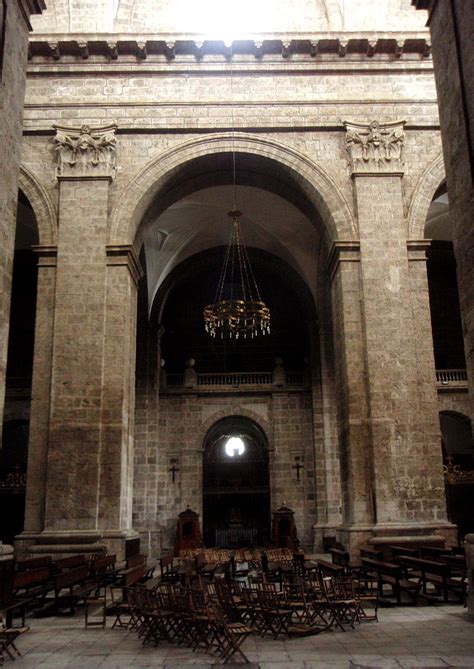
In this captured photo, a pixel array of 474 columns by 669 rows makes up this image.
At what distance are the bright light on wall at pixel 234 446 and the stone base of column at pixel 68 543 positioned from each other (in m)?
10.9

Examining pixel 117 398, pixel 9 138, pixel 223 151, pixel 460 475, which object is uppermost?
pixel 223 151

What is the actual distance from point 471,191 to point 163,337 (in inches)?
709

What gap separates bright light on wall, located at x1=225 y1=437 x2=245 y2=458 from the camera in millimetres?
24000

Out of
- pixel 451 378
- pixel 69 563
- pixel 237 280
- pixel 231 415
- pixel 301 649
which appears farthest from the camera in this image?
pixel 237 280

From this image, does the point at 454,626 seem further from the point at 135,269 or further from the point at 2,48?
the point at 135,269

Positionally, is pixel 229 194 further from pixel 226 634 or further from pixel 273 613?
pixel 226 634

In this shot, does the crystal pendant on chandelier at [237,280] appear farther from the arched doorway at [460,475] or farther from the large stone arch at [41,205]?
the arched doorway at [460,475]

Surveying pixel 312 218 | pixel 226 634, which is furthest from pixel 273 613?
pixel 312 218

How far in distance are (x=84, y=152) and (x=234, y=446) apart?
487 inches

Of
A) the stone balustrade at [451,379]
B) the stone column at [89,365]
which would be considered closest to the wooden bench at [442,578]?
the stone column at [89,365]

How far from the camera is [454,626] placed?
26.7 feet

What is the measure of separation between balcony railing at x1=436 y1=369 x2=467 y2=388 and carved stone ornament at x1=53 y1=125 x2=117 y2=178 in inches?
469

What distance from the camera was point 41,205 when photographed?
49.0ft

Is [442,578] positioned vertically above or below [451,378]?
below
